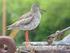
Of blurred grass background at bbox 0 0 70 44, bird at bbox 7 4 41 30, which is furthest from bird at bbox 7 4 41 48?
blurred grass background at bbox 0 0 70 44

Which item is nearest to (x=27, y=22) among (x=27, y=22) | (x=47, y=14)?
(x=27, y=22)

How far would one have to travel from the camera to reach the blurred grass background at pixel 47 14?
18.5ft

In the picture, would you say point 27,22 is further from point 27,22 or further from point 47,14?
point 47,14

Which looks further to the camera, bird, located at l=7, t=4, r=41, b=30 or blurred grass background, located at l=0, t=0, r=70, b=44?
blurred grass background, located at l=0, t=0, r=70, b=44

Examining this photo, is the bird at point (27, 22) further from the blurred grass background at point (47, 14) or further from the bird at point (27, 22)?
the blurred grass background at point (47, 14)

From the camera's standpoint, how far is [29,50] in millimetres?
2314

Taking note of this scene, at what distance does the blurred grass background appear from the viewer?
5637 millimetres

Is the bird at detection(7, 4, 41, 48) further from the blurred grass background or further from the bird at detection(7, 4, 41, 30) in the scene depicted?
the blurred grass background

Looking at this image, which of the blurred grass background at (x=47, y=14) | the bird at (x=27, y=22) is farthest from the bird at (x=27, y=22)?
the blurred grass background at (x=47, y=14)

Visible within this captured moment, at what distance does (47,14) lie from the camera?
598 cm

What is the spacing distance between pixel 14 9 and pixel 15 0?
16.0 inches

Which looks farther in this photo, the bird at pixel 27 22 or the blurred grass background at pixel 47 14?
the blurred grass background at pixel 47 14

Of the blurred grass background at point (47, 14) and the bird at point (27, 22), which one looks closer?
the bird at point (27, 22)

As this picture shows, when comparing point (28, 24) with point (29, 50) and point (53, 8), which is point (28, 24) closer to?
point (29, 50)
